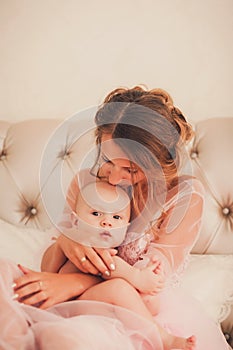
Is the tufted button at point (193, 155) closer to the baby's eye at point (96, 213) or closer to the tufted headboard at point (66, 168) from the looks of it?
the tufted headboard at point (66, 168)

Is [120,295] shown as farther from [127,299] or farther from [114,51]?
[114,51]

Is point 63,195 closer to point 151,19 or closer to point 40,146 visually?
A: point 40,146

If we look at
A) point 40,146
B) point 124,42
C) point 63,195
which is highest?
point 124,42

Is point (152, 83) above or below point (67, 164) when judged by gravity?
above

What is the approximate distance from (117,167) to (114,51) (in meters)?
0.75

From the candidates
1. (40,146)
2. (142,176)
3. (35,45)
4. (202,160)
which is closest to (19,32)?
(35,45)

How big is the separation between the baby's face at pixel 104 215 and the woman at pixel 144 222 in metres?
0.03

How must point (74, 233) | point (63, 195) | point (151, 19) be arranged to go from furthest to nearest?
point (151, 19), point (63, 195), point (74, 233)

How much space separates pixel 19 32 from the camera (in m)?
1.77

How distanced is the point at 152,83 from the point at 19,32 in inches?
18.8

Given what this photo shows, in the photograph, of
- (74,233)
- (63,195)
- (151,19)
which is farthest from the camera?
(151,19)

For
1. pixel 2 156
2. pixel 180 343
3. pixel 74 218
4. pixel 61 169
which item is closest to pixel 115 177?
pixel 74 218

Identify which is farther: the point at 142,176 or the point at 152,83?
the point at 152,83

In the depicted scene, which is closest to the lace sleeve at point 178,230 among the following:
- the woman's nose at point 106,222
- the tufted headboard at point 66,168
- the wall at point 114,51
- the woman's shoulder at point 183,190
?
the woman's shoulder at point 183,190
